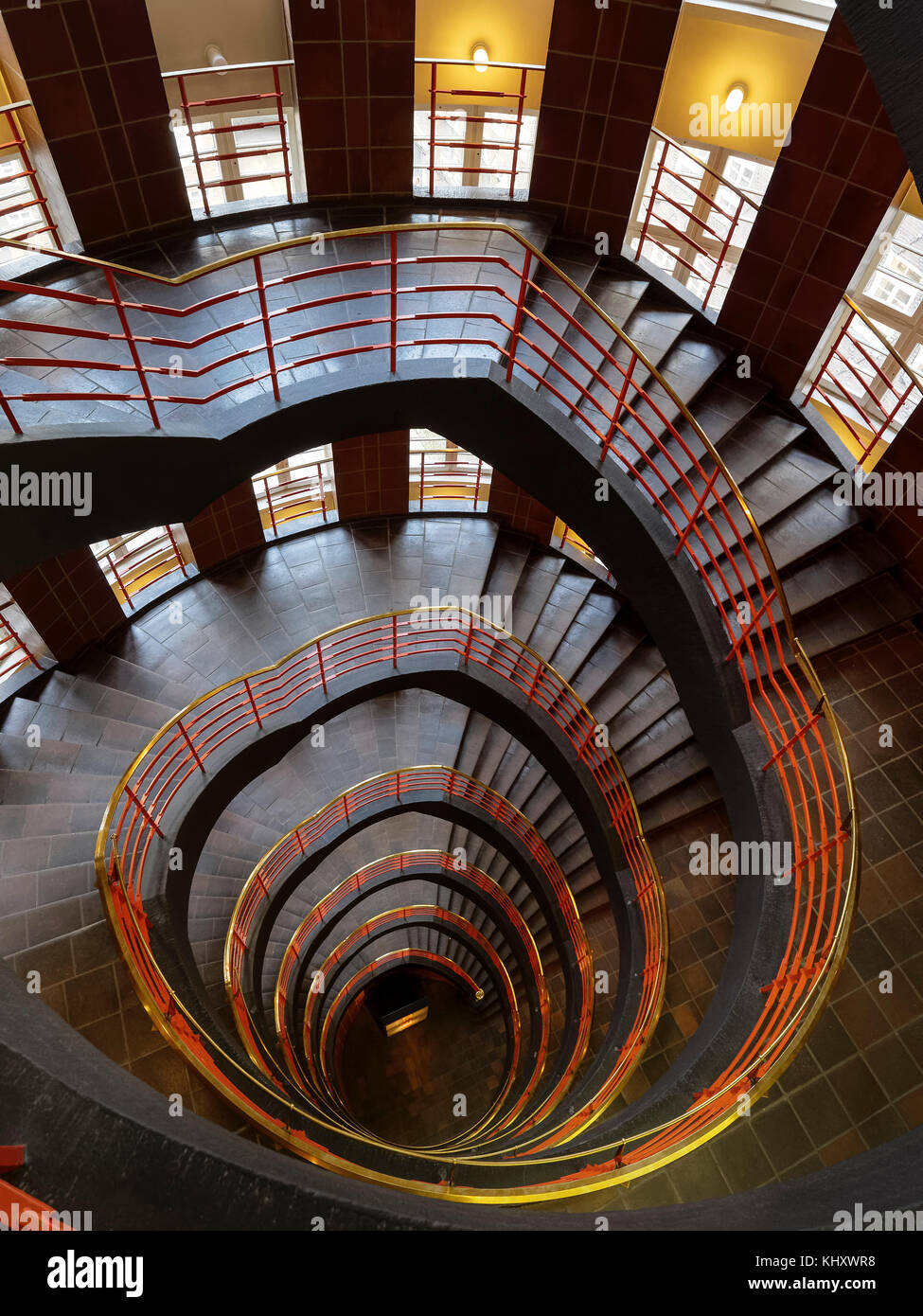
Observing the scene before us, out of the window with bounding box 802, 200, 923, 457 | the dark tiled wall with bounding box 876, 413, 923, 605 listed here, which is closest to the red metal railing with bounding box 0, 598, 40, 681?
the window with bounding box 802, 200, 923, 457

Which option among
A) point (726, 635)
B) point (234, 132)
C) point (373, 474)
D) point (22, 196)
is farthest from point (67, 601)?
point (726, 635)

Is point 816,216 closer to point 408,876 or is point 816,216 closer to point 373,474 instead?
point 373,474

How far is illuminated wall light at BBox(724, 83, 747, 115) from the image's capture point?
7762 millimetres

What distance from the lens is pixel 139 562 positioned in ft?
29.0

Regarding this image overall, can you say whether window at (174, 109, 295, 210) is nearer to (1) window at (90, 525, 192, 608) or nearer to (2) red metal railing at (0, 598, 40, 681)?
(1) window at (90, 525, 192, 608)

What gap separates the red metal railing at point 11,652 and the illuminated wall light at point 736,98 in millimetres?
8898

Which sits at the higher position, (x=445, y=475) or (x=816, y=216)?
(x=445, y=475)

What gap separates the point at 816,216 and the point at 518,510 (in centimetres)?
440

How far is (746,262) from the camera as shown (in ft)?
23.8

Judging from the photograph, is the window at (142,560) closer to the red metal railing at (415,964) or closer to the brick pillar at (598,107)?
the brick pillar at (598,107)

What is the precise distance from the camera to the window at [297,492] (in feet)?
30.7

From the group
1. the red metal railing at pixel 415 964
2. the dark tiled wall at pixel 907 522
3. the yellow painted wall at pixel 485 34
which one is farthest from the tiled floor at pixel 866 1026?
the red metal railing at pixel 415 964

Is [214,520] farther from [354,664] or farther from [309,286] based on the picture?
[309,286]
